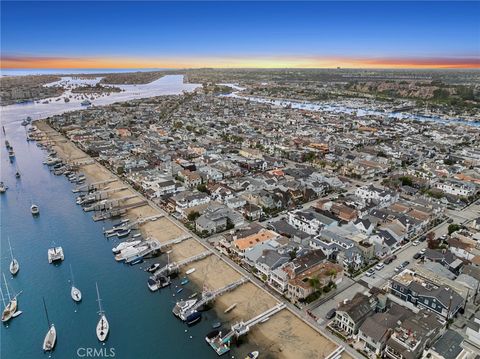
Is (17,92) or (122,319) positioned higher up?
(17,92)

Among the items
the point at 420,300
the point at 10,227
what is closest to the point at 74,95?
the point at 10,227

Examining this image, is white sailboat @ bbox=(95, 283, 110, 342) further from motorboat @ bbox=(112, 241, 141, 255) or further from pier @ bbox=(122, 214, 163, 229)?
pier @ bbox=(122, 214, 163, 229)

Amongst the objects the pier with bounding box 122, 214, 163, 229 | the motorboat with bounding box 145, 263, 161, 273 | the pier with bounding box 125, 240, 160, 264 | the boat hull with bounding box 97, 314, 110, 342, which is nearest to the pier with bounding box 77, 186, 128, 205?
the pier with bounding box 122, 214, 163, 229

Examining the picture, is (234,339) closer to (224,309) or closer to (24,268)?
(224,309)

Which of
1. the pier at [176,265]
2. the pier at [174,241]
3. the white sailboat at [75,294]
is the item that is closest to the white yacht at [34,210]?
the white sailboat at [75,294]

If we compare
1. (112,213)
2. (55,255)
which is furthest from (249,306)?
(112,213)
